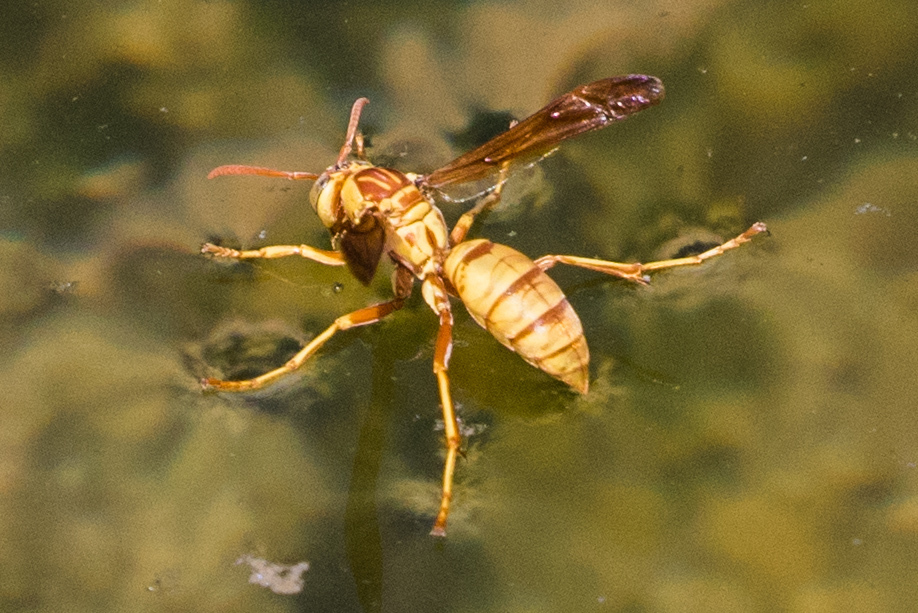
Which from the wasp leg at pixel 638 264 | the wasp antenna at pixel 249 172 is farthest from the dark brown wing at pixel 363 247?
the wasp leg at pixel 638 264

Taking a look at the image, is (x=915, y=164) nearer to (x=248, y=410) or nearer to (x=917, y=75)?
(x=917, y=75)

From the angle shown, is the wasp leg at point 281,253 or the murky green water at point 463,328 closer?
the murky green water at point 463,328

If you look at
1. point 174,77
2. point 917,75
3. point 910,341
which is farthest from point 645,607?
point 174,77

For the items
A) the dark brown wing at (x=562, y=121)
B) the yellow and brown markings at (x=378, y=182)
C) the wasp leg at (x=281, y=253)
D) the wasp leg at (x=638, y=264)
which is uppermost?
the dark brown wing at (x=562, y=121)

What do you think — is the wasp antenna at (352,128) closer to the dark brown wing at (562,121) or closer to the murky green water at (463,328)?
the murky green water at (463,328)

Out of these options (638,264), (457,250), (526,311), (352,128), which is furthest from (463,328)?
(352,128)

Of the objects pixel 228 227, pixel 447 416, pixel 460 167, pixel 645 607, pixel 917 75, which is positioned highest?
pixel 917 75
